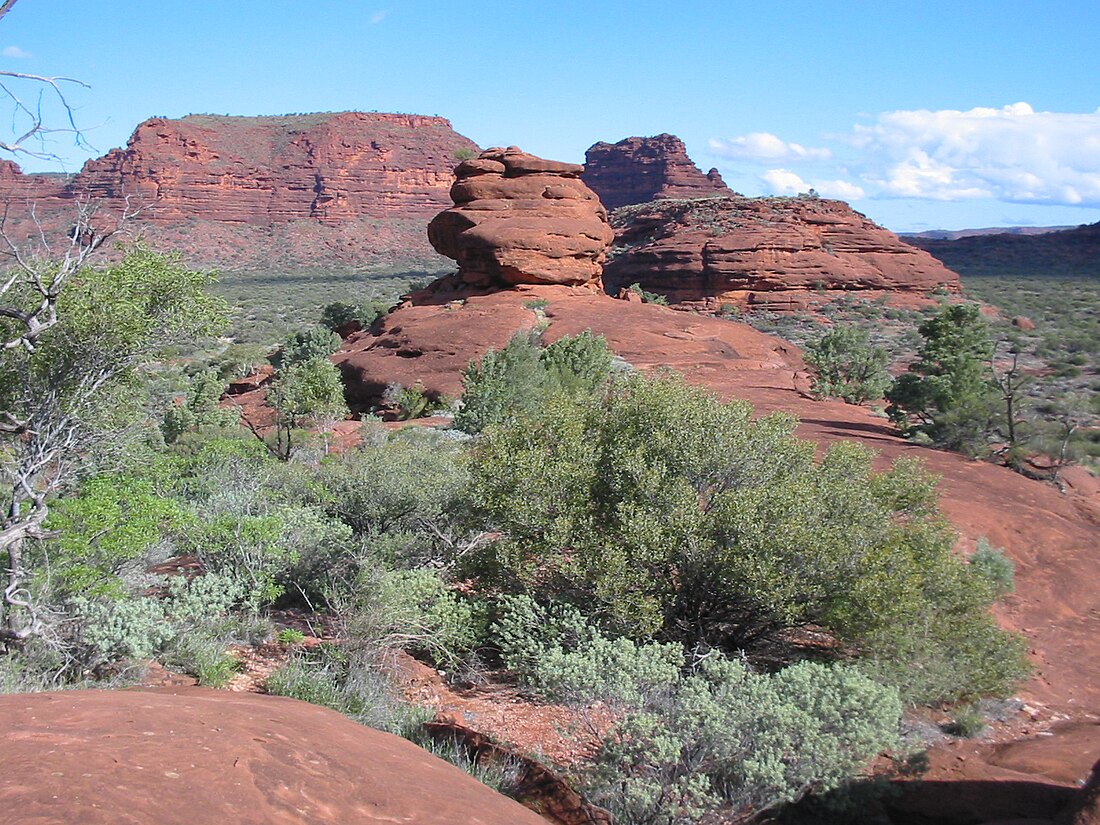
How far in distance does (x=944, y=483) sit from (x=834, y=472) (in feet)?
19.9

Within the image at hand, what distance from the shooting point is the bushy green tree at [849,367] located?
25.1 meters

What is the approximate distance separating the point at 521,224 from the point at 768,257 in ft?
81.9

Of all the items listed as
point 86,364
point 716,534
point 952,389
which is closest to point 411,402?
point 952,389

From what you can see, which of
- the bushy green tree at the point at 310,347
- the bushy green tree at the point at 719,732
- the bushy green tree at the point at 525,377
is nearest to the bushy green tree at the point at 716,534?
the bushy green tree at the point at 719,732

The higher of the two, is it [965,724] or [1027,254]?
[1027,254]

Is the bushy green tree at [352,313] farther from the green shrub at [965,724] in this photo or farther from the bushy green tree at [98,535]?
the green shrub at [965,724]

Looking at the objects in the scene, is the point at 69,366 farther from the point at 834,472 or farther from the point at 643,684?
the point at 834,472

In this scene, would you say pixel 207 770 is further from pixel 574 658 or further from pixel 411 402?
pixel 411 402

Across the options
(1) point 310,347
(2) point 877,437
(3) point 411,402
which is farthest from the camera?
(1) point 310,347

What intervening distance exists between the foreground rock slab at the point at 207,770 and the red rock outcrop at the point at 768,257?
1813 inches

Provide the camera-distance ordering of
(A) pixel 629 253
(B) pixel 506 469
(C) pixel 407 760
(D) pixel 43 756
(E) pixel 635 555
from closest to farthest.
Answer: (D) pixel 43 756, (C) pixel 407 760, (E) pixel 635 555, (B) pixel 506 469, (A) pixel 629 253

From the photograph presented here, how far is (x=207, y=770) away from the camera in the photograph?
3.64m

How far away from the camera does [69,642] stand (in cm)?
654

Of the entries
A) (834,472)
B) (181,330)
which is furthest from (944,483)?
(181,330)
